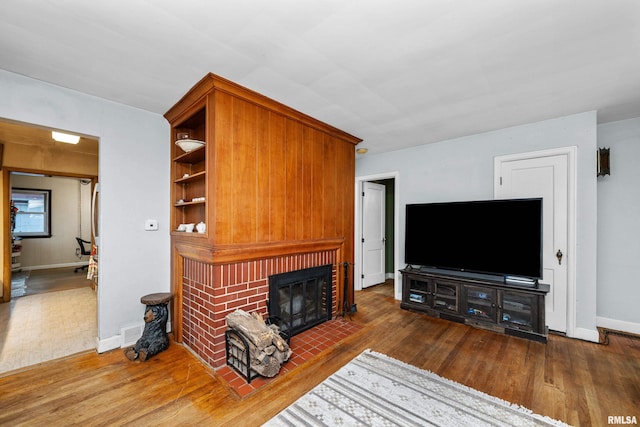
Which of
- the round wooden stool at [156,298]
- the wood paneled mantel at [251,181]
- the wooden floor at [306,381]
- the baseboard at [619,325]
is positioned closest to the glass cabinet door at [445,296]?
the wooden floor at [306,381]

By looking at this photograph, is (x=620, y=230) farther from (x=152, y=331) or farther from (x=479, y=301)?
(x=152, y=331)

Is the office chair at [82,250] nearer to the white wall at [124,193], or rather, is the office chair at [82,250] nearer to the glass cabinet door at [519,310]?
the white wall at [124,193]

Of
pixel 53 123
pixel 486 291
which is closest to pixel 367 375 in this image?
pixel 486 291

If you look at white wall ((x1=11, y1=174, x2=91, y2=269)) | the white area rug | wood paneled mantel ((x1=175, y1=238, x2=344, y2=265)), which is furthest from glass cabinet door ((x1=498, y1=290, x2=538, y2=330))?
white wall ((x1=11, y1=174, x2=91, y2=269))

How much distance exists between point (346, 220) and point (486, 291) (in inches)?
73.0

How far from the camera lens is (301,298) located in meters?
2.99

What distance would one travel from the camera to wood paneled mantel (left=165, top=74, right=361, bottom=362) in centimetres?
227

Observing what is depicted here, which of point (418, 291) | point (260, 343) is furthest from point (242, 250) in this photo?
point (418, 291)

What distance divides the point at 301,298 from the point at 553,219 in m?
3.02

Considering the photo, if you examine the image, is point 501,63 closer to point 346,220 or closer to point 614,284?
point 346,220

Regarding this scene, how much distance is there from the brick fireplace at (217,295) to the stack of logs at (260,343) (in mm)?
118

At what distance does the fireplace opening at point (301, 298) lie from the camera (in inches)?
107

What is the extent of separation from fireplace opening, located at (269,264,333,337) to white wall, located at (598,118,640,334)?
328 centimetres

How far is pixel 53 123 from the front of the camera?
90.4 inches
